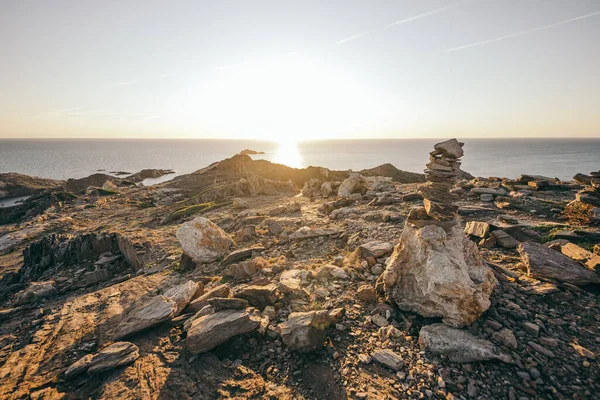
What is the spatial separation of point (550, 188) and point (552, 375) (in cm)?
1811

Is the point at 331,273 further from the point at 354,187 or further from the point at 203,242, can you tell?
the point at 354,187

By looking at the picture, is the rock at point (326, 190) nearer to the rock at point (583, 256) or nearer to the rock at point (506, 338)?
the rock at point (583, 256)

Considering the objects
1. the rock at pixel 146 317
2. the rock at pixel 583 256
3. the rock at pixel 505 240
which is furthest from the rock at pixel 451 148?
the rock at pixel 146 317

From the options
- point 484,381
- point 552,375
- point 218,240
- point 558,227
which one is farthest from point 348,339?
point 558,227

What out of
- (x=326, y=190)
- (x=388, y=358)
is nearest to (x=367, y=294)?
(x=388, y=358)

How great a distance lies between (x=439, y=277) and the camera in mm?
6660

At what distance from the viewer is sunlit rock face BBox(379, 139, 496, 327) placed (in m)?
6.49

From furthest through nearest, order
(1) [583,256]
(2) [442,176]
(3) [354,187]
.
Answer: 1. (3) [354,187]
2. (2) [442,176]
3. (1) [583,256]

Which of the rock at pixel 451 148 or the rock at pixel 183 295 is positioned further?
the rock at pixel 183 295

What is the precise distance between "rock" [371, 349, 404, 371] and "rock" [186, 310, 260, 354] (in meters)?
3.06

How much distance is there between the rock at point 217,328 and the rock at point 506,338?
5.76 m

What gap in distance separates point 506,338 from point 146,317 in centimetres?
918

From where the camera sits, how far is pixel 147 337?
7059 millimetres

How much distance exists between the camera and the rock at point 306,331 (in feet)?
20.7
